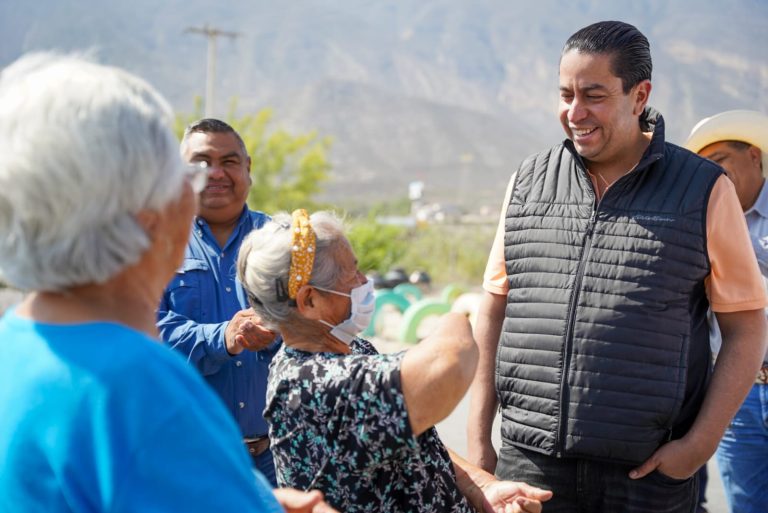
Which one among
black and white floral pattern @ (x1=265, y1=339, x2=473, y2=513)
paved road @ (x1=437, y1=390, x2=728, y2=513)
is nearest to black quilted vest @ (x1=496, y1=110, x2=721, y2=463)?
black and white floral pattern @ (x1=265, y1=339, x2=473, y2=513)

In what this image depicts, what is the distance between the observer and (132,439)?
4.23 feet

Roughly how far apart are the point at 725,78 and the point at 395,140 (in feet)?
250

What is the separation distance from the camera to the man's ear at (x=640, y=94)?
296cm

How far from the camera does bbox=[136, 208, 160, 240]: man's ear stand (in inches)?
57.5

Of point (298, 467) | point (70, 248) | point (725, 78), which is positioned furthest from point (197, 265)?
point (725, 78)

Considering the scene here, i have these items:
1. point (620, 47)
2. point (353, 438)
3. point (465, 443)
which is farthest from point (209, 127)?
point (465, 443)

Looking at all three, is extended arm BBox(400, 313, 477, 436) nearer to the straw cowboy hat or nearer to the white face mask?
the white face mask

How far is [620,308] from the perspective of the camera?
2.77 meters

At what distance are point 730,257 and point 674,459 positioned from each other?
0.70 meters

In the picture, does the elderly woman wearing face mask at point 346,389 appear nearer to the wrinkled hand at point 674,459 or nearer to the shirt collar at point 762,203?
the wrinkled hand at point 674,459

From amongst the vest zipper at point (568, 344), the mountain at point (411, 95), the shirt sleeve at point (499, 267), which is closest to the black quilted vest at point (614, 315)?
the vest zipper at point (568, 344)

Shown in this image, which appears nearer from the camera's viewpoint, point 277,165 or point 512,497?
point 512,497

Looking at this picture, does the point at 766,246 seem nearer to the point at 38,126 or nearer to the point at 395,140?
the point at 38,126

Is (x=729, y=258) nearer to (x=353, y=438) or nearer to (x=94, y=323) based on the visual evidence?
(x=353, y=438)
